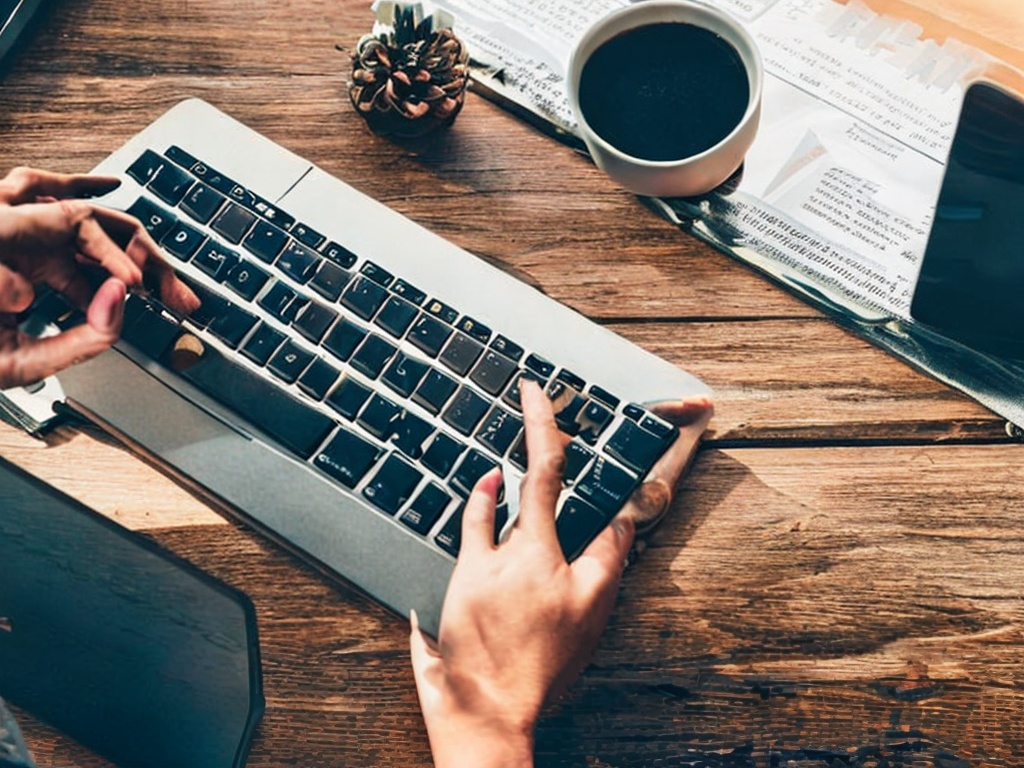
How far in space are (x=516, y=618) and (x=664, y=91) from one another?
313 mm

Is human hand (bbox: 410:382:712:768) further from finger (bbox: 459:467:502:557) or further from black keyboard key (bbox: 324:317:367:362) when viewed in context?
black keyboard key (bbox: 324:317:367:362)

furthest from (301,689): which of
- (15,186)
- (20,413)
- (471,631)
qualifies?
(15,186)

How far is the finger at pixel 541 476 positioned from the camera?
50 centimetres

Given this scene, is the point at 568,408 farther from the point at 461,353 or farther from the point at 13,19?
the point at 13,19

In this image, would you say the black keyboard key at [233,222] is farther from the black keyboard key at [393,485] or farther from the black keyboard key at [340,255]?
the black keyboard key at [393,485]

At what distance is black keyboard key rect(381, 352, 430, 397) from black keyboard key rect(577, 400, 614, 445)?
0.09 metres

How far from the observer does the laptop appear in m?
0.54

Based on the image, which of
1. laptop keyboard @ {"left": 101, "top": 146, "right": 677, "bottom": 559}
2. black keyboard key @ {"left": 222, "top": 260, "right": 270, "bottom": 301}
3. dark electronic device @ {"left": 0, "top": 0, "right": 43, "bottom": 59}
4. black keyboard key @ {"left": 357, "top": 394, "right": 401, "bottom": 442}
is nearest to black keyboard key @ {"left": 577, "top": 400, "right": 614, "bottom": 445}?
laptop keyboard @ {"left": 101, "top": 146, "right": 677, "bottom": 559}

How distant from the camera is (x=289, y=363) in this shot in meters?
0.55

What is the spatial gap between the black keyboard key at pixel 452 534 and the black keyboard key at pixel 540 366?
0.09 metres

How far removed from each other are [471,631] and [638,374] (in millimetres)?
170

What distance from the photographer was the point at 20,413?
0.59 meters

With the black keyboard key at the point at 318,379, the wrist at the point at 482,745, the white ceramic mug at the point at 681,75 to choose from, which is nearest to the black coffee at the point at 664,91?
the white ceramic mug at the point at 681,75

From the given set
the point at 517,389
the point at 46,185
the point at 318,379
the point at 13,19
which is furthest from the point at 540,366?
the point at 13,19
